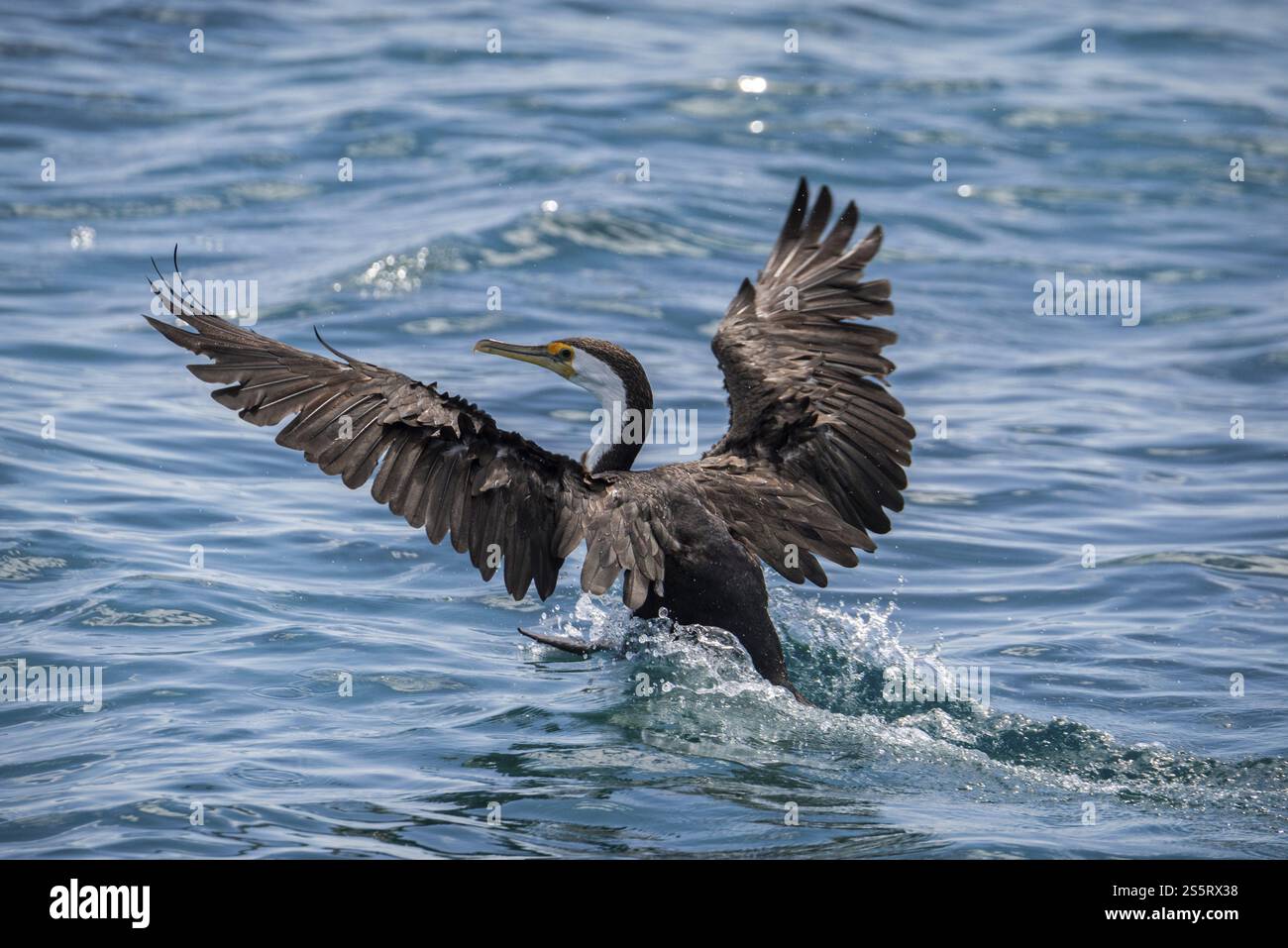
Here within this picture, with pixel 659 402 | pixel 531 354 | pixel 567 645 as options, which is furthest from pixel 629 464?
pixel 659 402

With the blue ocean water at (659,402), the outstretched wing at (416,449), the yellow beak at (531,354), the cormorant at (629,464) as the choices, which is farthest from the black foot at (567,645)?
the yellow beak at (531,354)

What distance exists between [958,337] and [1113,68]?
849 cm

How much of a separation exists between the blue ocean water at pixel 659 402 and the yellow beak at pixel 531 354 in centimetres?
123

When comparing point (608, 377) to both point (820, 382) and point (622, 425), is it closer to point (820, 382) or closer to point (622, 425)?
point (622, 425)

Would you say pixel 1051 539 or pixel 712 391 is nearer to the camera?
pixel 1051 539

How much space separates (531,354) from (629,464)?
2.24ft

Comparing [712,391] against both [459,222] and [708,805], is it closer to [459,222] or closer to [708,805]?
[459,222]

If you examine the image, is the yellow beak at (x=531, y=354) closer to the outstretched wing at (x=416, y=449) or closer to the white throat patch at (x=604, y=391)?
the white throat patch at (x=604, y=391)

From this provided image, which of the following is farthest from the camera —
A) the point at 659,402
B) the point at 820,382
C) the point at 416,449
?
the point at 659,402

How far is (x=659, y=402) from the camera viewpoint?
452 inches

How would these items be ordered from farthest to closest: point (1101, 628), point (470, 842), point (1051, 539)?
point (1051, 539), point (1101, 628), point (470, 842)

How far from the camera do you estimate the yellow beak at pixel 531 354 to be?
7297 mm

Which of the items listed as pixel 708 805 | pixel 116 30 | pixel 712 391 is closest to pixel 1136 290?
pixel 712 391

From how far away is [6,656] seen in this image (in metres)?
7.07
